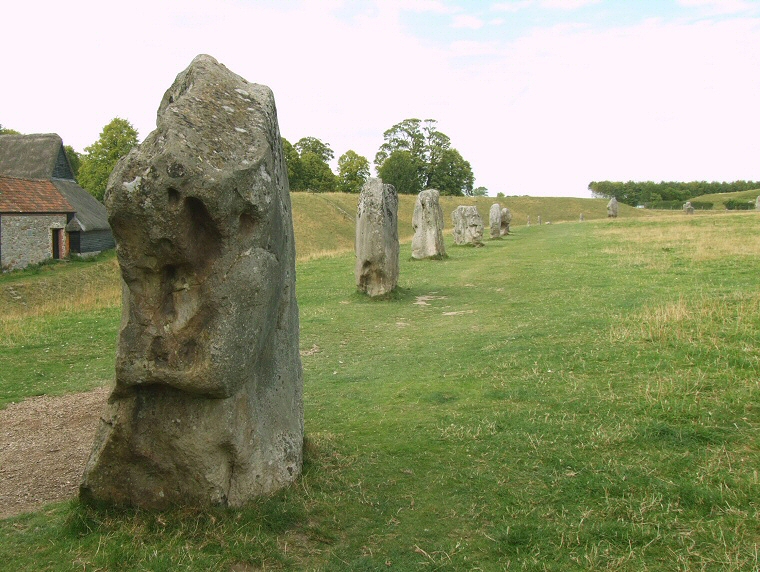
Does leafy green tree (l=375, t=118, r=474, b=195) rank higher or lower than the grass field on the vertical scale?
higher

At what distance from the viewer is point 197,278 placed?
5000mm

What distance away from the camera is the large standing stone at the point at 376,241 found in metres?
17.9

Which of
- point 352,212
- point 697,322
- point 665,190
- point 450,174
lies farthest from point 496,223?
point 665,190

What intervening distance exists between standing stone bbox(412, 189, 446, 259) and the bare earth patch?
19.0m

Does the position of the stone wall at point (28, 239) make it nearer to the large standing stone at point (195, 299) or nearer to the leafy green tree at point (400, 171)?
the large standing stone at point (195, 299)

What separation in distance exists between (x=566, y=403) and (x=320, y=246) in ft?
183

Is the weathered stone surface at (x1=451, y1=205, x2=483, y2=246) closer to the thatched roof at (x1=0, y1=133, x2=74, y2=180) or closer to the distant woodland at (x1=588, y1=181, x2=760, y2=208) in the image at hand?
the thatched roof at (x1=0, y1=133, x2=74, y2=180)

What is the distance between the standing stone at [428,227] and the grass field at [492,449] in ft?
41.1

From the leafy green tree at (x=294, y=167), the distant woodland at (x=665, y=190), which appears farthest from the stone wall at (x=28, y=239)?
the distant woodland at (x=665, y=190)

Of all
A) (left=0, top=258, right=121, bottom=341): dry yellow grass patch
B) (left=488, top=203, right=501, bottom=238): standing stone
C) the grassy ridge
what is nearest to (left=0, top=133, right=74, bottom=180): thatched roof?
(left=0, top=258, right=121, bottom=341): dry yellow grass patch

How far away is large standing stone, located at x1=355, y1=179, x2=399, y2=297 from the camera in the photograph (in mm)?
17859

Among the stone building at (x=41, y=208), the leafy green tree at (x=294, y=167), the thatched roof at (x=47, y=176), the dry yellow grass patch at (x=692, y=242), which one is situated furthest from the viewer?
the leafy green tree at (x=294, y=167)

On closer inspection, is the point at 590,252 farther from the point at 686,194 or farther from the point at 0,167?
the point at 686,194

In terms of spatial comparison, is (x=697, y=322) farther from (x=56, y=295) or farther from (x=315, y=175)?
(x=315, y=175)
